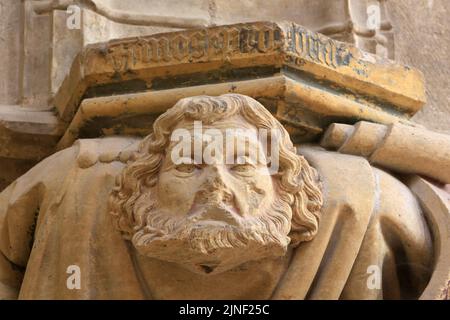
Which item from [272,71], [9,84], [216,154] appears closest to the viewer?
[216,154]

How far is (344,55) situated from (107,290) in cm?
68

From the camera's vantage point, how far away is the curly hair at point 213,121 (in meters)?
3.34

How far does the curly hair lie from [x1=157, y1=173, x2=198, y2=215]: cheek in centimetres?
6

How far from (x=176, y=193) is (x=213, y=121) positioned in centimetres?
16

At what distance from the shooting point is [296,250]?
11.1 feet

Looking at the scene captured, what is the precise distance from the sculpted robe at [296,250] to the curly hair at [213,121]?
1.3 inches

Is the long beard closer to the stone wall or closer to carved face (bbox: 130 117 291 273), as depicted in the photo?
carved face (bbox: 130 117 291 273)

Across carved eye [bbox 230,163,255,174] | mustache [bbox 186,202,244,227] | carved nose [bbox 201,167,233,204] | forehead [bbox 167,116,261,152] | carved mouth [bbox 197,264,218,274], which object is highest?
forehead [bbox 167,116,261,152]

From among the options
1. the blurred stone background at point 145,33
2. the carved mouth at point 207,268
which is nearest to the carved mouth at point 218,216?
the carved mouth at point 207,268

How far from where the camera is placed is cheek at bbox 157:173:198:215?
10.7 feet

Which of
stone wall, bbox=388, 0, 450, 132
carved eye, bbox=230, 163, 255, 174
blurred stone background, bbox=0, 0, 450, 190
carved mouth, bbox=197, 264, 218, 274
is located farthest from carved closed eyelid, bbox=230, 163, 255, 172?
stone wall, bbox=388, 0, 450, 132
